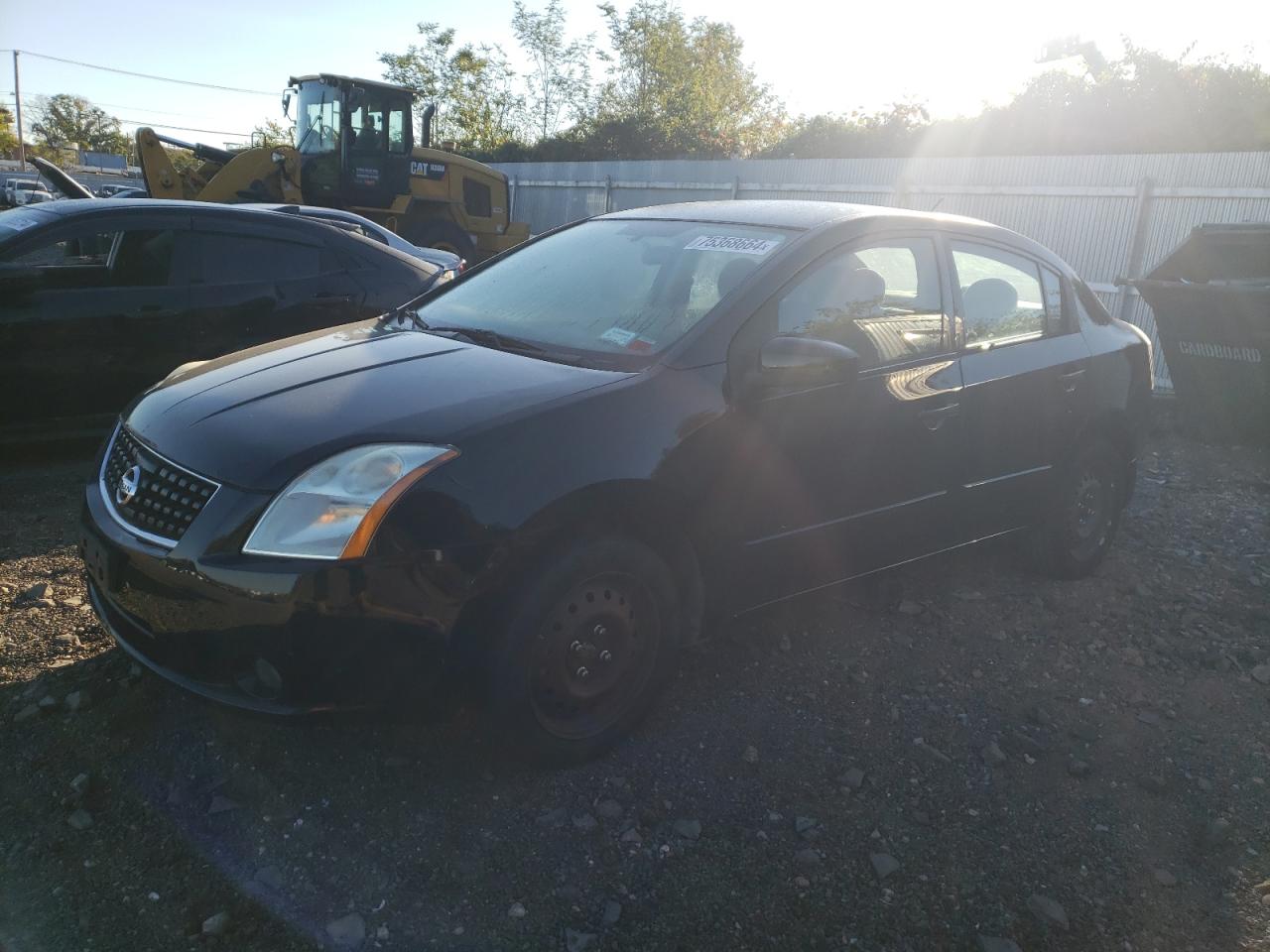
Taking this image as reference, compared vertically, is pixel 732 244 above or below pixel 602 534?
above

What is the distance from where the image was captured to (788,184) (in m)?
16.0

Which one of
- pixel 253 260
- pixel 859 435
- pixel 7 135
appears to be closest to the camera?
pixel 859 435

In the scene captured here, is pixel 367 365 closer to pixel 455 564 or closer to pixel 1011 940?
pixel 455 564

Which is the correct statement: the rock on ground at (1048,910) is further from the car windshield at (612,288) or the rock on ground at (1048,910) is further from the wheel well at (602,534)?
the car windshield at (612,288)

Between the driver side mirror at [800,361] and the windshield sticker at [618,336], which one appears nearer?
the driver side mirror at [800,361]

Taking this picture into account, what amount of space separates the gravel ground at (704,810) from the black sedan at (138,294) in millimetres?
1605

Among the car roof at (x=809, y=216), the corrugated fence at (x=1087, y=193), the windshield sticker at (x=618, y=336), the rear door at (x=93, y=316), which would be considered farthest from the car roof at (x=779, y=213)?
the corrugated fence at (x=1087, y=193)

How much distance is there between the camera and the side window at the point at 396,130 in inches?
611

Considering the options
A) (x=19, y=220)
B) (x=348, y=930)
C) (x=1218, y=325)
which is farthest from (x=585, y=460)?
(x=1218, y=325)

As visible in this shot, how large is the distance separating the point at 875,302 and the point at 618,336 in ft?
3.39

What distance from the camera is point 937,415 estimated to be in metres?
3.73

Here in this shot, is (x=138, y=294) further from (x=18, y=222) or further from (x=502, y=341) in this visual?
(x=502, y=341)

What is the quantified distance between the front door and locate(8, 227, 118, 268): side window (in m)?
4.13

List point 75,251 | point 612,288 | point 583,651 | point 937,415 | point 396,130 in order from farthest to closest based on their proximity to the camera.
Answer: point 396,130, point 75,251, point 937,415, point 612,288, point 583,651
